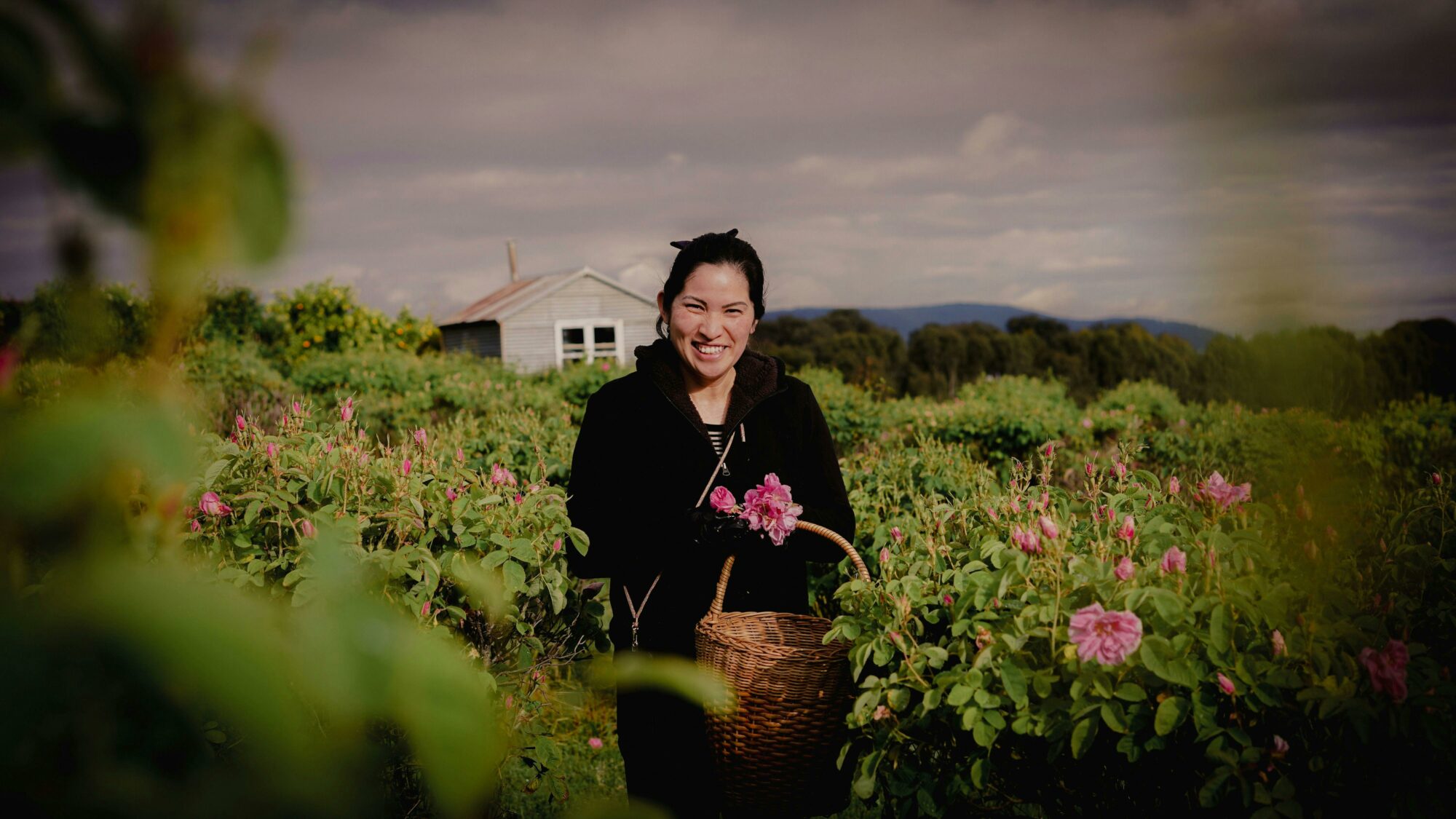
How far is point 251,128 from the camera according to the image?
316mm

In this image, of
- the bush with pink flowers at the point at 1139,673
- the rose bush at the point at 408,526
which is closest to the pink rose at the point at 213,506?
the rose bush at the point at 408,526

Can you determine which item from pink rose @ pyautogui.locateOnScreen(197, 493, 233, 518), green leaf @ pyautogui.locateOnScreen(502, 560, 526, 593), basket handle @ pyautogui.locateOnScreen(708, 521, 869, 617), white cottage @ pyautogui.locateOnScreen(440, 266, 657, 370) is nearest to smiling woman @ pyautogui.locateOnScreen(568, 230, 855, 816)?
basket handle @ pyautogui.locateOnScreen(708, 521, 869, 617)

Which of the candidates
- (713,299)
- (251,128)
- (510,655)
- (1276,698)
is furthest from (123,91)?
(510,655)

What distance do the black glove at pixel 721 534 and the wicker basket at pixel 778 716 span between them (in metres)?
0.16

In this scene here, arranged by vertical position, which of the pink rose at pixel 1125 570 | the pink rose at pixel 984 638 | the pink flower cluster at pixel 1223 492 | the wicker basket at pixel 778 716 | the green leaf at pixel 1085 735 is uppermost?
the pink flower cluster at pixel 1223 492

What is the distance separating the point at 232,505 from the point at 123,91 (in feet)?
8.27

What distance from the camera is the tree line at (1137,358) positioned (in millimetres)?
469

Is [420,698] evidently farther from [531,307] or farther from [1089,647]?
[531,307]

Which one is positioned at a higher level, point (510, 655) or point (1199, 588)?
point (1199, 588)

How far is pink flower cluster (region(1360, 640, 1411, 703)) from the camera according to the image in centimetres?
134

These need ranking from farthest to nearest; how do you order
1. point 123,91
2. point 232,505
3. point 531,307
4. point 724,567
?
1. point 531,307
2. point 232,505
3. point 724,567
4. point 123,91

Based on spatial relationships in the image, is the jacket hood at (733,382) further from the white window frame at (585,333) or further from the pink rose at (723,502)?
the white window frame at (585,333)

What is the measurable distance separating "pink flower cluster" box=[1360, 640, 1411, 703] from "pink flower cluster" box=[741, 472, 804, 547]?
1.18 m

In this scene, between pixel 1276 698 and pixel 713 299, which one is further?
pixel 713 299
